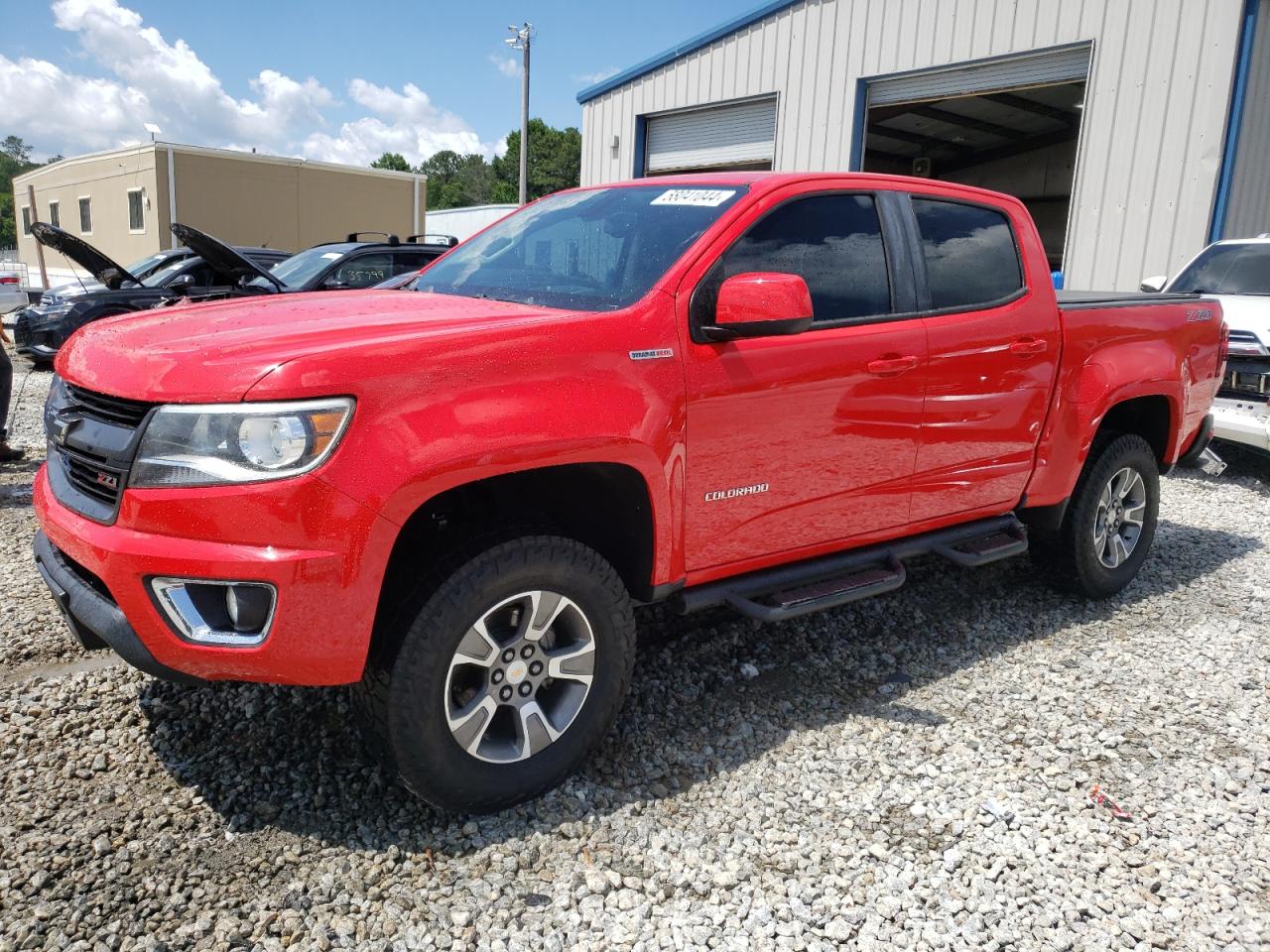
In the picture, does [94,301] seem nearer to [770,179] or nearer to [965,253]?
[770,179]

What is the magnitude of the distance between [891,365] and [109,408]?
2532mm

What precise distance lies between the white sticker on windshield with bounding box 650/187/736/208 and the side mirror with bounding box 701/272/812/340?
44cm

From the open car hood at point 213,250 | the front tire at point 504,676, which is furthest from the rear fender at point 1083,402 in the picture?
the open car hood at point 213,250

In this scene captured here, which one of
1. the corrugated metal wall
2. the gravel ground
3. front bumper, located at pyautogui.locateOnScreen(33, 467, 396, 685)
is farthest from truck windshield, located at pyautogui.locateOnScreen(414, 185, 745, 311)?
the corrugated metal wall

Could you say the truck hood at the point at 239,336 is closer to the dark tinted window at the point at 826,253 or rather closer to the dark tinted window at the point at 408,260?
the dark tinted window at the point at 826,253

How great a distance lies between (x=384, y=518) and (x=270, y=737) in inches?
49.4

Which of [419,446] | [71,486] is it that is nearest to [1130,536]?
[419,446]

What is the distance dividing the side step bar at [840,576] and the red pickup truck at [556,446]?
0.6 inches

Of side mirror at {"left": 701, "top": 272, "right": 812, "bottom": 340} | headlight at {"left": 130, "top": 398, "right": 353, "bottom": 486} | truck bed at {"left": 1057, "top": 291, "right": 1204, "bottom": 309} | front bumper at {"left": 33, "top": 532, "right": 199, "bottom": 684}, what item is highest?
truck bed at {"left": 1057, "top": 291, "right": 1204, "bottom": 309}

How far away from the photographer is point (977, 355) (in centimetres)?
376

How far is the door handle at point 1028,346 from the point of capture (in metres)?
3.90

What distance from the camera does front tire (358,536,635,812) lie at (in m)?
2.49

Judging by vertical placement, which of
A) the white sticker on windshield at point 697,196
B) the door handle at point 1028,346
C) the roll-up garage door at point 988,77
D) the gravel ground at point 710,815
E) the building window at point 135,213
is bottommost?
the gravel ground at point 710,815

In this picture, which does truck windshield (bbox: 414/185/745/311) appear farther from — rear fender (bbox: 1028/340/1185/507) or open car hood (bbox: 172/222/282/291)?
rear fender (bbox: 1028/340/1185/507)
